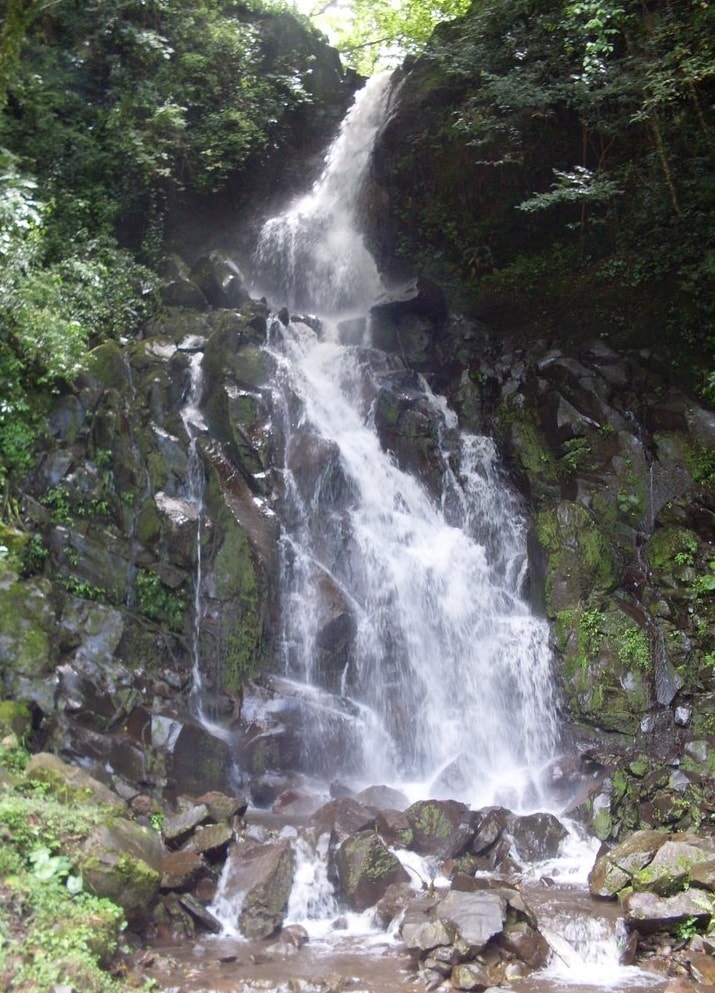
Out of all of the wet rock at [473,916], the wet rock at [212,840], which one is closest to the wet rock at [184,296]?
the wet rock at [212,840]

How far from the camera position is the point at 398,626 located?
1118 centimetres

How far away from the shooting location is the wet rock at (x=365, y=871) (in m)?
7.37

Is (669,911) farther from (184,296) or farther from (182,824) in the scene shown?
(184,296)

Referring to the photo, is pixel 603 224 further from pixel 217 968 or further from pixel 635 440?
pixel 217 968

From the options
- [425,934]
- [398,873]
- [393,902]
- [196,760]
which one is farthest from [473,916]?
[196,760]

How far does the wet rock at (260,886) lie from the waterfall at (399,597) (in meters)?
2.43

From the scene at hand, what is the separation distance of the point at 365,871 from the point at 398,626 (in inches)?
162

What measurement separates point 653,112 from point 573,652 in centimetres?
845

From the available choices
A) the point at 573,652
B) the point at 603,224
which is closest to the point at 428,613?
the point at 573,652

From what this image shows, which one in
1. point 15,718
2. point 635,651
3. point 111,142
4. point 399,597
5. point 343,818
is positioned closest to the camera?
point 15,718

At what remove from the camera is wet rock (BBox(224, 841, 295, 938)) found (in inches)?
275

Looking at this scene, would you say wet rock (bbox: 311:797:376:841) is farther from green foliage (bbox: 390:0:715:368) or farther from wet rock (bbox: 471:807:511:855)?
green foliage (bbox: 390:0:715:368)

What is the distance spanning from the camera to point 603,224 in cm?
1455

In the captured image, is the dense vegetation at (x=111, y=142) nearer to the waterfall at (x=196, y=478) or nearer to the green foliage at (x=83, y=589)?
the waterfall at (x=196, y=478)
